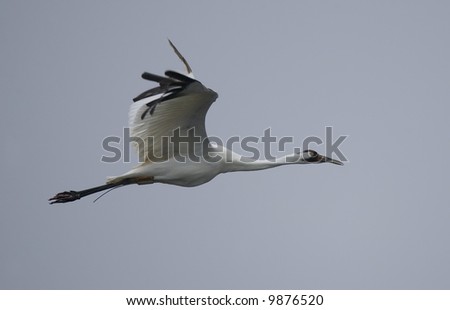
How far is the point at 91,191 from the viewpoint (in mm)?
18531

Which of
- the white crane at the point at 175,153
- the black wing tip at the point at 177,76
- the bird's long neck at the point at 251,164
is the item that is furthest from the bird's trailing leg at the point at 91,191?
the black wing tip at the point at 177,76

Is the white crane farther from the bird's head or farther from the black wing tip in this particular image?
the black wing tip

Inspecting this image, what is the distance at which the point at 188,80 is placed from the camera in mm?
15602

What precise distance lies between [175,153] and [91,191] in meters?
1.90

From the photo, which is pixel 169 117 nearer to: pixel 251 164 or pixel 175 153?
pixel 175 153

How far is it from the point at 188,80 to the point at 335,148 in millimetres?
5296

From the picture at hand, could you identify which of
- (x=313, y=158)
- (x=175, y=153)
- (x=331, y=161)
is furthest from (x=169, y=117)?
(x=331, y=161)

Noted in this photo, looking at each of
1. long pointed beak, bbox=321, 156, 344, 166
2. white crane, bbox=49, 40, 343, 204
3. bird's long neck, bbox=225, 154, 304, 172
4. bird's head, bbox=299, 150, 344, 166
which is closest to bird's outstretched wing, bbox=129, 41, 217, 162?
white crane, bbox=49, 40, 343, 204

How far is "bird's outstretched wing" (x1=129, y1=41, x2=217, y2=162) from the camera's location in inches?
625

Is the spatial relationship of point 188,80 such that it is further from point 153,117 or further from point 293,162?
point 293,162

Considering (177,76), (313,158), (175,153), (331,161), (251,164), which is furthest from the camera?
(331,161)

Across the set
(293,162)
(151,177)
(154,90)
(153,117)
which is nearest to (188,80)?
(154,90)

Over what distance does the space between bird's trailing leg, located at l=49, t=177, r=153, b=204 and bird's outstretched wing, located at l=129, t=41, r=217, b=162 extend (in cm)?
43

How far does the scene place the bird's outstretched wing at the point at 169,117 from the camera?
15.9m
